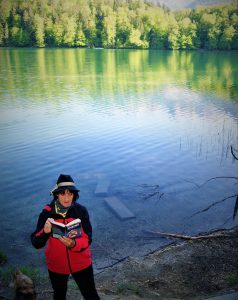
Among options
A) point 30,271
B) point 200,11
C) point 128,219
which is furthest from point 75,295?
point 200,11

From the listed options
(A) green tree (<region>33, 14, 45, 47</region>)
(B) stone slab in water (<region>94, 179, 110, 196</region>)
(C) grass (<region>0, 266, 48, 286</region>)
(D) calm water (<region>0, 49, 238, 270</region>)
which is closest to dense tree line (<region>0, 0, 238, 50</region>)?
(A) green tree (<region>33, 14, 45, 47</region>)

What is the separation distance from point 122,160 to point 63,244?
1438 centimetres

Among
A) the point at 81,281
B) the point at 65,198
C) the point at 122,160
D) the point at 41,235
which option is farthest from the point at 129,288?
the point at 122,160

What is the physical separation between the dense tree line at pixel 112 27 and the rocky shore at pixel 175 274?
146394 millimetres

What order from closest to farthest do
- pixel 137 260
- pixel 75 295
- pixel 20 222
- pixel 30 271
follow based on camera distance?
pixel 75 295
pixel 30 271
pixel 137 260
pixel 20 222

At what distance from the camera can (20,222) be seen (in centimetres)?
1145

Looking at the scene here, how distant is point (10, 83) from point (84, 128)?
84.5ft

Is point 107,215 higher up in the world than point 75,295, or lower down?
lower down

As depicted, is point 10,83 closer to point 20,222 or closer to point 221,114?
point 221,114

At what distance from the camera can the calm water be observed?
11.3 m

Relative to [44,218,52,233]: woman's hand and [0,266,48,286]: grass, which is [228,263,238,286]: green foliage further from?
[44,218,52,233]: woman's hand

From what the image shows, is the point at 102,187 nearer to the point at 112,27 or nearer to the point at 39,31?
the point at 39,31

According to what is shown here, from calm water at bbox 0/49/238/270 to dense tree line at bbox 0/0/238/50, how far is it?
121676 mm

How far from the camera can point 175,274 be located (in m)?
7.95
